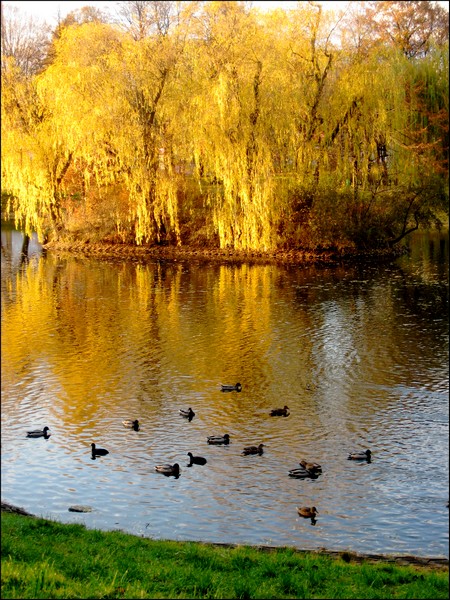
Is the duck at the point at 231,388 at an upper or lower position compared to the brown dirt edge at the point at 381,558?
upper

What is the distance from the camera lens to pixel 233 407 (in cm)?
1559

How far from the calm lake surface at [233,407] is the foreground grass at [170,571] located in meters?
1.10

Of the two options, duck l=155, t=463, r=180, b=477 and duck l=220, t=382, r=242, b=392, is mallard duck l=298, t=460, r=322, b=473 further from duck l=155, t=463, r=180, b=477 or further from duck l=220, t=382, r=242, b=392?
duck l=220, t=382, r=242, b=392

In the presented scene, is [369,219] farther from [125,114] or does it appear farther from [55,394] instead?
[55,394]

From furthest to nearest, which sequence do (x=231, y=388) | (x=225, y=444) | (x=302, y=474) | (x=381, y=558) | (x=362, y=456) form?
(x=231, y=388), (x=225, y=444), (x=362, y=456), (x=302, y=474), (x=381, y=558)

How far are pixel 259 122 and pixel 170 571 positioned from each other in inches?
1146

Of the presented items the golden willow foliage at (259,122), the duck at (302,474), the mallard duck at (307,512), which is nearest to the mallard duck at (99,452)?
the duck at (302,474)

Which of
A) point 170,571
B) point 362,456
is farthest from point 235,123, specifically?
point 170,571

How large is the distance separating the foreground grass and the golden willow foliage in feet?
84.0

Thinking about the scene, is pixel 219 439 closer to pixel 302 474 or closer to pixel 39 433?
pixel 302 474

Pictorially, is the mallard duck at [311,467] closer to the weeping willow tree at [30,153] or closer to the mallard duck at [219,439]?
the mallard duck at [219,439]

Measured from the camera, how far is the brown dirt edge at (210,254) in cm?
3525

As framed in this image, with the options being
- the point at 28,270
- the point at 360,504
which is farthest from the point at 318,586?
the point at 28,270

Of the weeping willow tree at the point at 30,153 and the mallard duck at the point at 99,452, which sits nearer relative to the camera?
the mallard duck at the point at 99,452
